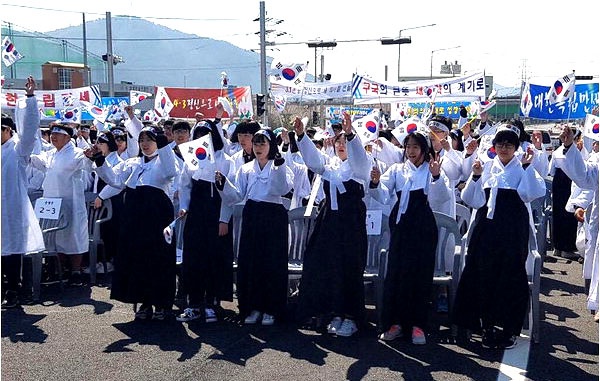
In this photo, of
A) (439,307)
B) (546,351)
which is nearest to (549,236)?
(439,307)

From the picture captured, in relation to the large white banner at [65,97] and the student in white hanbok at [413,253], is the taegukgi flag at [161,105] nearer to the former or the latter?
the large white banner at [65,97]

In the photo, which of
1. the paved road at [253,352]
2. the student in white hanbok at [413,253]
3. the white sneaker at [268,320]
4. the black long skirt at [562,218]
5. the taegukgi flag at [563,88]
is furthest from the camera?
the taegukgi flag at [563,88]

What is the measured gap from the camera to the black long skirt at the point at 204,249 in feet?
22.3

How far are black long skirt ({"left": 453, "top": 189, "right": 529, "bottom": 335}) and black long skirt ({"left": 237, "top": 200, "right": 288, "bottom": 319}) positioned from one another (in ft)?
5.77

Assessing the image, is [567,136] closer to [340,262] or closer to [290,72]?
[340,262]

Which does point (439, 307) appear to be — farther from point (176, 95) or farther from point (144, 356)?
point (176, 95)

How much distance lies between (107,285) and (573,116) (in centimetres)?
866

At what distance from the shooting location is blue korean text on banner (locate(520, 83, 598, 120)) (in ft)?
40.8

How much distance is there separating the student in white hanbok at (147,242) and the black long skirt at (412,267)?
221cm

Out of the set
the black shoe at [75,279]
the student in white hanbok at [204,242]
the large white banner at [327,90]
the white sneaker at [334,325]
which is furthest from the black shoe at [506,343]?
the large white banner at [327,90]

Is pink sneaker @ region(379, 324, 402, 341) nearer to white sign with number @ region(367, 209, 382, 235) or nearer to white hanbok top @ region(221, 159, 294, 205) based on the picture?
white sign with number @ region(367, 209, 382, 235)

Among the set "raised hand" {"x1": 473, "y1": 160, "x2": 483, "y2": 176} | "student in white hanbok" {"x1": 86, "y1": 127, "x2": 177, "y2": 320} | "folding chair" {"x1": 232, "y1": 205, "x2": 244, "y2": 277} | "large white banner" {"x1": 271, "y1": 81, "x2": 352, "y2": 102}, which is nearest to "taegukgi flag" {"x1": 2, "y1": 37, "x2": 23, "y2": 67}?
"student in white hanbok" {"x1": 86, "y1": 127, "x2": 177, "y2": 320}

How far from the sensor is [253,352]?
18.9 ft

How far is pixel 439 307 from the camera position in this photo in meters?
7.04
